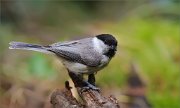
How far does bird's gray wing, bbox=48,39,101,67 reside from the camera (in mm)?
3191

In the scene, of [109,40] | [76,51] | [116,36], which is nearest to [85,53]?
[76,51]

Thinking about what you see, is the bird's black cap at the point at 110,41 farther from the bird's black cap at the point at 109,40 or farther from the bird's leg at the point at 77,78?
the bird's leg at the point at 77,78

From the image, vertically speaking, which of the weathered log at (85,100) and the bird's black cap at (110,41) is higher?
the bird's black cap at (110,41)

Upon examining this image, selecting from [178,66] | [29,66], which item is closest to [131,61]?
[178,66]

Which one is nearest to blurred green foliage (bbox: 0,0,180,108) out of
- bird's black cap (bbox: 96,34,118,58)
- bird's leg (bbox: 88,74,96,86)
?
bird's leg (bbox: 88,74,96,86)

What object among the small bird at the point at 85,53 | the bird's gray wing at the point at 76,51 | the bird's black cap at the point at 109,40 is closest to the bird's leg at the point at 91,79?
the small bird at the point at 85,53

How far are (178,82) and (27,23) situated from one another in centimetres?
219

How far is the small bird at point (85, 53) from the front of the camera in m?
3.12

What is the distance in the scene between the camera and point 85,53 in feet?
10.6

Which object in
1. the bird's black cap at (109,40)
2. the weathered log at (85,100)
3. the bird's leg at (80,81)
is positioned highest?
the bird's black cap at (109,40)

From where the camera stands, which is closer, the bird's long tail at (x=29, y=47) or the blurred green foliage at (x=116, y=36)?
the bird's long tail at (x=29, y=47)

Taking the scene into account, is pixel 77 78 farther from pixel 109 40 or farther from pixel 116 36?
pixel 116 36

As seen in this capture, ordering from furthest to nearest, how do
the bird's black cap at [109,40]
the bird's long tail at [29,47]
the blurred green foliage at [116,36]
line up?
1. the blurred green foliage at [116,36]
2. the bird's long tail at [29,47]
3. the bird's black cap at [109,40]

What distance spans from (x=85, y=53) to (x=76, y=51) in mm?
48
